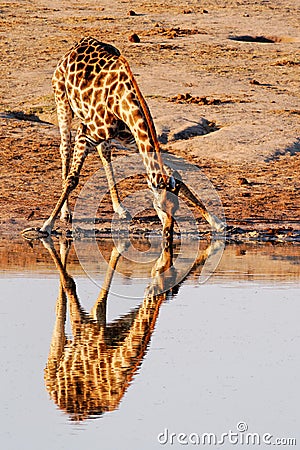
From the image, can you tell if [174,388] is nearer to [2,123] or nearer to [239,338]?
[239,338]

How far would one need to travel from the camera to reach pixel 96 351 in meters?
7.42

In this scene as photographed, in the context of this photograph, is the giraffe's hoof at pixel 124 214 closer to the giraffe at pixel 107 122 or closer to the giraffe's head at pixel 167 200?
the giraffe at pixel 107 122

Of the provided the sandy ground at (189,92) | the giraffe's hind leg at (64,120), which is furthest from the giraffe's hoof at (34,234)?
the giraffe's hind leg at (64,120)

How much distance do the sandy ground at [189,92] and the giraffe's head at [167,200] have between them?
2209mm

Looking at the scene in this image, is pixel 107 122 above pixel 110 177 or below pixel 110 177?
above

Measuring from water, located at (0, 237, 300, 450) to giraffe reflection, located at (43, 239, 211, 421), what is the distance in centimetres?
2

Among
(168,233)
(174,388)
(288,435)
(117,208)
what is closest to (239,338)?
(174,388)

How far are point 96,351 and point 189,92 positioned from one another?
594 inches

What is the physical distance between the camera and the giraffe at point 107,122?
12.3 m

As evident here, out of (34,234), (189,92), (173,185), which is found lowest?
(189,92)

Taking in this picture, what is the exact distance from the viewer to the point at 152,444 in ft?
18.2

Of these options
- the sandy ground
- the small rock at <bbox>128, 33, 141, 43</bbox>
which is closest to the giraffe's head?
the sandy ground

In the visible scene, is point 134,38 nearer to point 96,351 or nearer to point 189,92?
point 189,92

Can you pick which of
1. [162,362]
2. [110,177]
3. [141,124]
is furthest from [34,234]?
[162,362]
